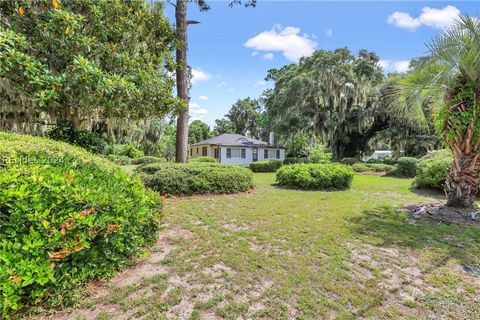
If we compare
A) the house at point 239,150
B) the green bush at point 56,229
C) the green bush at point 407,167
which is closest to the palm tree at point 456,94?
the green bush at point 56,229

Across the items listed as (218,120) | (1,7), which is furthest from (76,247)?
(218,120)

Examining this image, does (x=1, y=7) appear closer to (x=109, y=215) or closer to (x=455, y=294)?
(x=109, y=215)

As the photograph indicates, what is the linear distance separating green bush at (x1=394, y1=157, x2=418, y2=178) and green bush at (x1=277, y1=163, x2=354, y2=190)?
738 centimetres

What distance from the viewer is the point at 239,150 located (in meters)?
25.9

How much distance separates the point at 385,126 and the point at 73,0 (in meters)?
24.1

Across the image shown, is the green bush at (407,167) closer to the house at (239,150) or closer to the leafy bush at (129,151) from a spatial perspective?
the house at (239,150)

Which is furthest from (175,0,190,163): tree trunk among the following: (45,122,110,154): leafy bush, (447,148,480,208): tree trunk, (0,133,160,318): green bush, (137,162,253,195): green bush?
(447,148,480,208): tree trunk

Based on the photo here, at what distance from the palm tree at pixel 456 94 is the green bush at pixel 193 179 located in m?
5.13

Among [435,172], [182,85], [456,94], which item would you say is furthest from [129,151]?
[456,94]

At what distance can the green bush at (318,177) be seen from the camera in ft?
31.1

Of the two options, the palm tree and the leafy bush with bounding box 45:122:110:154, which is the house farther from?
the palm tree

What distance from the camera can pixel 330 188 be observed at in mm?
9578

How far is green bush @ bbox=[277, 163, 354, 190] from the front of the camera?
31.1 ft

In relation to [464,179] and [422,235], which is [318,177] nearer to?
[464,179]
